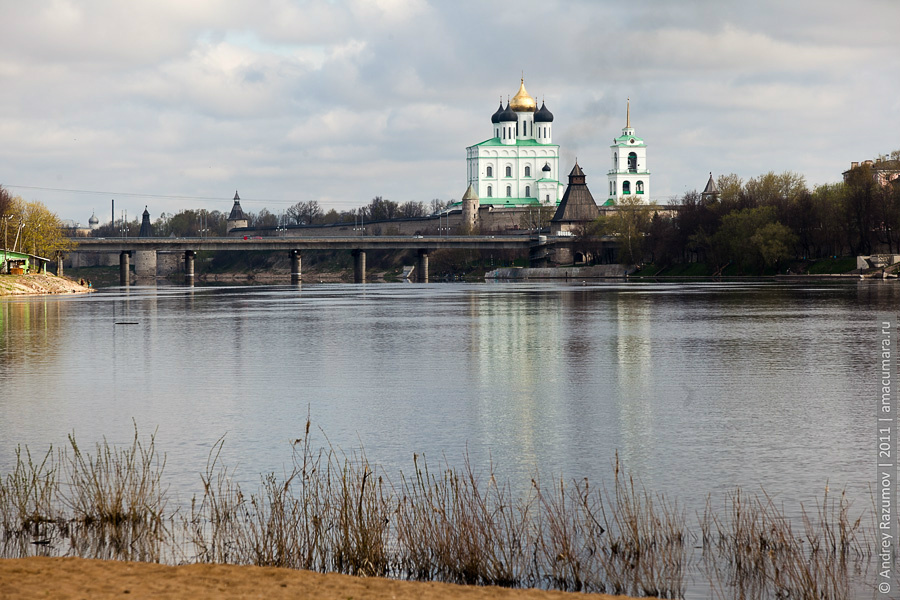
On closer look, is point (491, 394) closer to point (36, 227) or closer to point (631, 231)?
point (36, 227)

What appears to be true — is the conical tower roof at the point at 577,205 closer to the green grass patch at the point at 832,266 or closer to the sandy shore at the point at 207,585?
the green grass patch at the point at 832,266

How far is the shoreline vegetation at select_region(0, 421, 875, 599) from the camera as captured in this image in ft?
32.0

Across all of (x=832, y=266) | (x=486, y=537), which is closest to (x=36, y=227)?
(x=832, y=266)

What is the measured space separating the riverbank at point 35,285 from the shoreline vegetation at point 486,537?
7582cm

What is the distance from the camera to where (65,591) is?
337 inches

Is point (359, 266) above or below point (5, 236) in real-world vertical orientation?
below

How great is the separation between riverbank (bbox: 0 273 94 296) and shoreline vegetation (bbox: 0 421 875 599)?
75.8 metres

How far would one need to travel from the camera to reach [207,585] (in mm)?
8852

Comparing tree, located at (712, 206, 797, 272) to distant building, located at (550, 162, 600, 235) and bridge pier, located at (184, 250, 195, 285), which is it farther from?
bridge pier, located at (184, 250, 195, 285)

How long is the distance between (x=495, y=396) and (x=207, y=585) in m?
13.0

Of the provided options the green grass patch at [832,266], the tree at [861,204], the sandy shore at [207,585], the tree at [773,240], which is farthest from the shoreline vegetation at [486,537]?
the green grass patch at [832,266]

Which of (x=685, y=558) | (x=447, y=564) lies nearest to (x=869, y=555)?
(x=685, y=558)

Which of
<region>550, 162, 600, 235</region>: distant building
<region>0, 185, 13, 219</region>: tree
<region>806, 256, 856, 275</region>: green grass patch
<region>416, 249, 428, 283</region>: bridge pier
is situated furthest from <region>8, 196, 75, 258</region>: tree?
<region>550, 162, 600, 235</region>: distant building

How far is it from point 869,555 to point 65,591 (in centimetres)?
723
